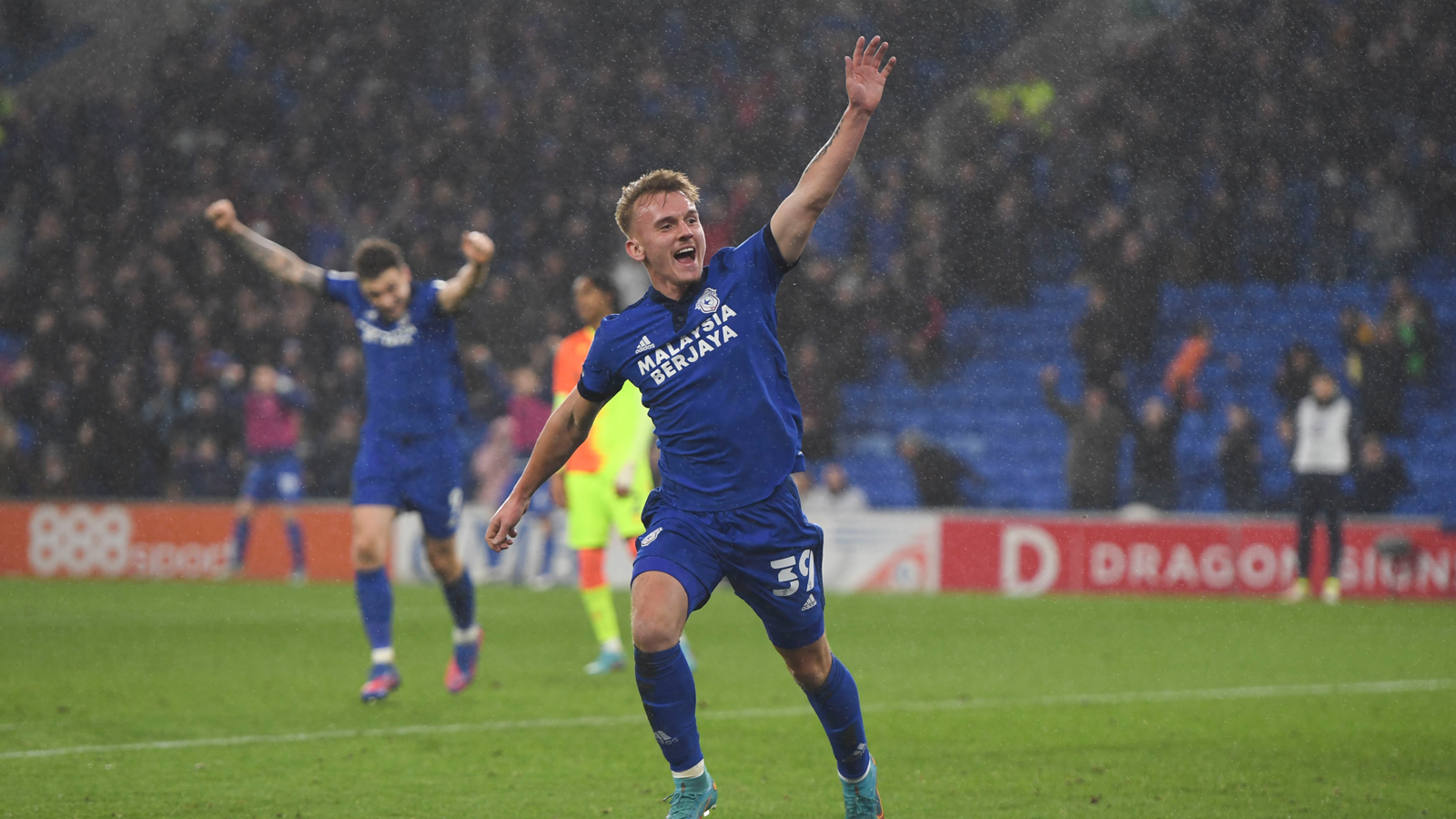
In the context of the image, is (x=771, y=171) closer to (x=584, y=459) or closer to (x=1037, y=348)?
(x=1037, y=348)

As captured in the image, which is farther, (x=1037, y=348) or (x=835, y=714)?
(x=1037, y=348)

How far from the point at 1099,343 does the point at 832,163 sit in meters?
13.6

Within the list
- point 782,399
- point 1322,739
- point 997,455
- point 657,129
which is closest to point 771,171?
point 657,129

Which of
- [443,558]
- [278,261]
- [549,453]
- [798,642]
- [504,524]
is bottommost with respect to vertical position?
[443,558]

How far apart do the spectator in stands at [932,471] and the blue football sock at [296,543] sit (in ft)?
22.6

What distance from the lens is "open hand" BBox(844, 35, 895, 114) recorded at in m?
4.62

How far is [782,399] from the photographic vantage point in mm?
4801

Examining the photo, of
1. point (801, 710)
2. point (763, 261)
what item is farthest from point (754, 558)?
point (801, 710)

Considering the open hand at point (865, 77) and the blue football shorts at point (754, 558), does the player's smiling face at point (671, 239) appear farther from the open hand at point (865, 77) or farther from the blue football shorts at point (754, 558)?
the blue football shorts at point (754, 558)

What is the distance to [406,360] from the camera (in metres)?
8.16

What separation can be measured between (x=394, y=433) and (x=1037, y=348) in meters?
14.1

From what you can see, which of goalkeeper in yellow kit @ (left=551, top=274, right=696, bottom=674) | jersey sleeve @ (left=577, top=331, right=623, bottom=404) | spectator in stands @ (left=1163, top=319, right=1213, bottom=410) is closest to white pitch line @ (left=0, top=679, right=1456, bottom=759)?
goalkeeper in yellow kit @ (left=551, top=274, right=696, bottom=674)

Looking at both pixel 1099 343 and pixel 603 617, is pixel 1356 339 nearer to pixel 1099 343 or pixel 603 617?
pixel 1099 343

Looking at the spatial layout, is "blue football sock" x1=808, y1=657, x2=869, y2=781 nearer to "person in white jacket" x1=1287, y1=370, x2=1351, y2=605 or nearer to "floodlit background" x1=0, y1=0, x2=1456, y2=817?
"floodlit background" x1=0, y1=0, x2=1456, y2=817
